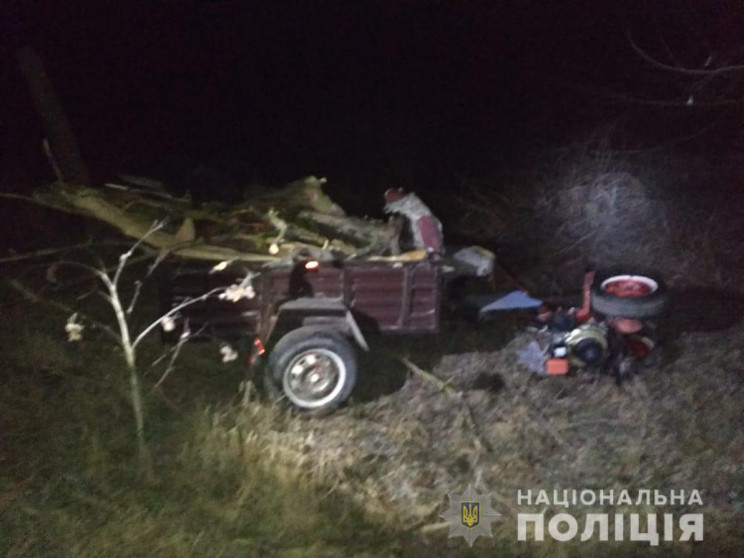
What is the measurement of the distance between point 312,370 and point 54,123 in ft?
17.2

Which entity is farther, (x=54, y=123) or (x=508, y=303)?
(x=54, y=123)

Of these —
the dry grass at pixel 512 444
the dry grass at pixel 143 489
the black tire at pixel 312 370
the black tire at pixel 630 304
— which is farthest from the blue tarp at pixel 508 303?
the dry grass at pixel 143 489

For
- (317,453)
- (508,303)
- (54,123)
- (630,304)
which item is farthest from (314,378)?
(54,123)

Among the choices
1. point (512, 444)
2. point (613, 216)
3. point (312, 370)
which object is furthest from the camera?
point (613, 216)

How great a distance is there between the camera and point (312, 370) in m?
5.72

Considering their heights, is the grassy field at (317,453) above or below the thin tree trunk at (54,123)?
below

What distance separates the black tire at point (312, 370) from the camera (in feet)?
18.3

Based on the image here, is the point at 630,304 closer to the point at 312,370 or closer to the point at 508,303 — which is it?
the point at 508,303

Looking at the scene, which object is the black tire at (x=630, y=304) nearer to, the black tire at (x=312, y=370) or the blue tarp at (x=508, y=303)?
the blue tarp at (x=508, y=303)

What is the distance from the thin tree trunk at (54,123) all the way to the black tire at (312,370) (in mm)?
4577

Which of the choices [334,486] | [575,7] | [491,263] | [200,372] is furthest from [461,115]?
[334,486]

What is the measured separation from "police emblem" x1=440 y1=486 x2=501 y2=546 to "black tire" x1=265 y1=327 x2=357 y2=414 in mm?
1250

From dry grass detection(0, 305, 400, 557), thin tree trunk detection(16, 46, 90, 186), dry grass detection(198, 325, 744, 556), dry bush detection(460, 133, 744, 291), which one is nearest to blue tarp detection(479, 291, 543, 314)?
dry grass detection(198, 325, 744, 556)

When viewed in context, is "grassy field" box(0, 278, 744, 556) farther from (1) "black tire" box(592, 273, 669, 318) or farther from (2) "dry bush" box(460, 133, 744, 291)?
(2) "dry bush" box(460, 133, 744, 291)
